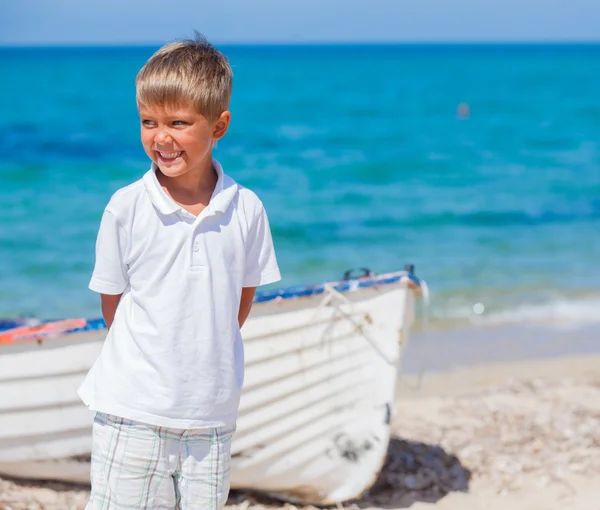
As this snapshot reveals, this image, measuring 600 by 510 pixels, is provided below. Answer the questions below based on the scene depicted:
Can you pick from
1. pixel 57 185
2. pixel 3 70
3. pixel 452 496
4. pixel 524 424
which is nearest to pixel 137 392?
pixel 452 496

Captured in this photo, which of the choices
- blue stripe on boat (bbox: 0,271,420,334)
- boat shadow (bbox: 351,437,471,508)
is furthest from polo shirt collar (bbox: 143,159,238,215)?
boat shadow (bbox: 351,437,471,508)

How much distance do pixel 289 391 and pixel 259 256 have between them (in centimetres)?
159

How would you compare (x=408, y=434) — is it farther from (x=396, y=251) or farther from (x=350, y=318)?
(x=396, y=251)

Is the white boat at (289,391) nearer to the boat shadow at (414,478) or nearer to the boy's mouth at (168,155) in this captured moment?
the boat shadow at (414,478)

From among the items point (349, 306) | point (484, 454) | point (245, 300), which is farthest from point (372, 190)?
point (245, 300)

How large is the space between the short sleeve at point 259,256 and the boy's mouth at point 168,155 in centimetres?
30

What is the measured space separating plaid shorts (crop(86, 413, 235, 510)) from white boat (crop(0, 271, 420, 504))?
4.25 ft

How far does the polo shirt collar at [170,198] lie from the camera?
2.30 meters

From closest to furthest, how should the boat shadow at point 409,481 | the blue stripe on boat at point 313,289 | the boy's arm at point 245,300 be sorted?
the boy's arm at point 245,300, the blue stripe on boat at point 313,289, the boat shadow at point 409,481

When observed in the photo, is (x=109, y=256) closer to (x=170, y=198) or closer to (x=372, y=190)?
(x=170, y=198)

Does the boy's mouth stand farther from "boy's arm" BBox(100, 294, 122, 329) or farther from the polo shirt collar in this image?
"boy's arm" BBox(100, 294, 122, 329)

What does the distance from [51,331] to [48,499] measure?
87 cm

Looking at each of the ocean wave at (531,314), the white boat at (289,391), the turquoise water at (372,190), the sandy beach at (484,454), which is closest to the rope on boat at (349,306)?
the white boat at (289,391)

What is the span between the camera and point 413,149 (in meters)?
22.5
